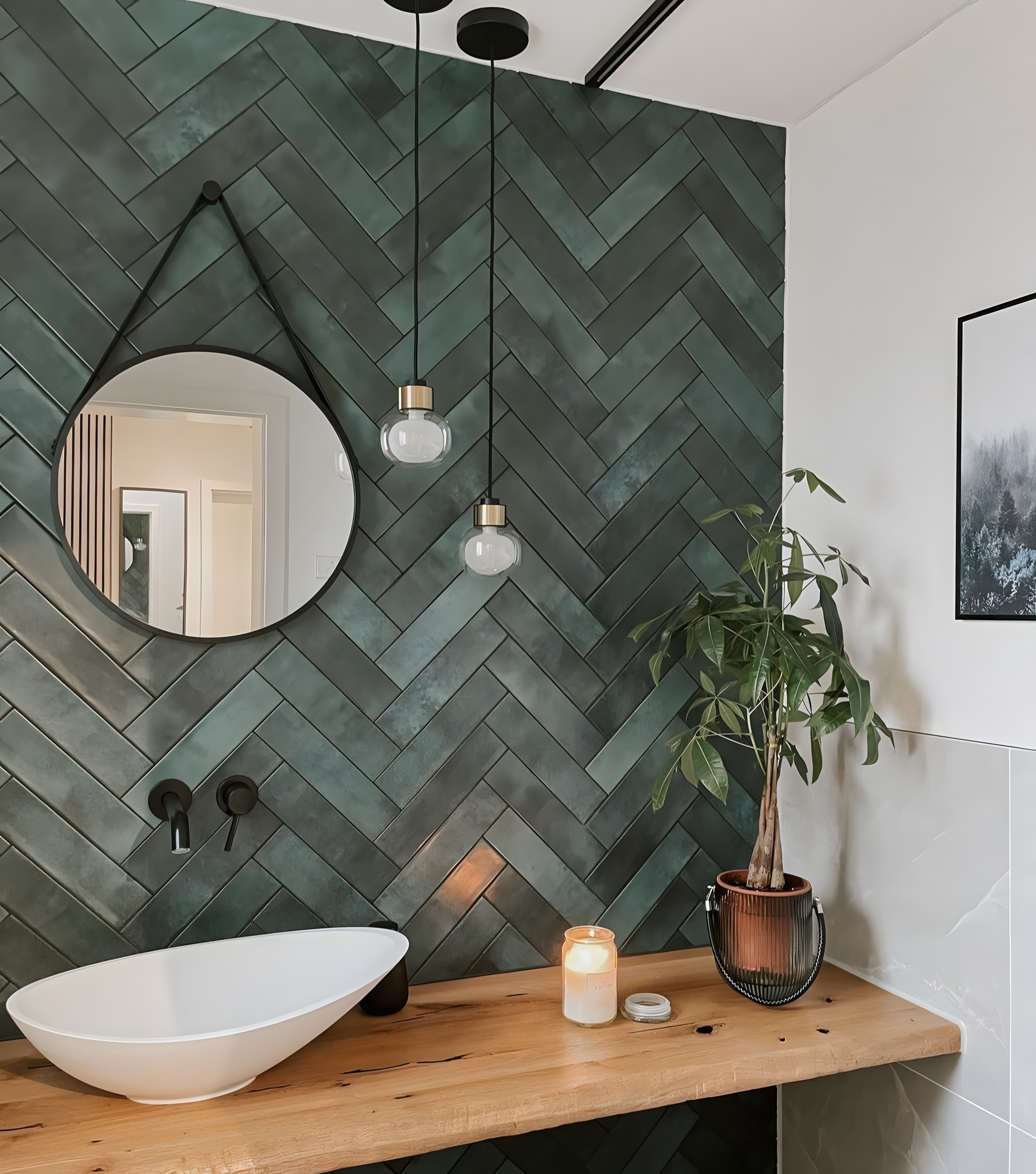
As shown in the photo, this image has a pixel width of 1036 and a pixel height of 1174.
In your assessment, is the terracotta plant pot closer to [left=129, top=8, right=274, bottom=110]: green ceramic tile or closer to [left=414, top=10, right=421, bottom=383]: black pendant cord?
[left=414, top=10, right=421, bottom=383]: black pendant cord

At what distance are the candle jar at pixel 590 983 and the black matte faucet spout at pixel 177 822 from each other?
2.19ft

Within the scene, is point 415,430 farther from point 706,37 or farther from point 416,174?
point 706,37

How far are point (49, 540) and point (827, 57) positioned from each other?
173 centimetres

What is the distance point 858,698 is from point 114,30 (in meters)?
1.73

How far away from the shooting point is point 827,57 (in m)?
1.91

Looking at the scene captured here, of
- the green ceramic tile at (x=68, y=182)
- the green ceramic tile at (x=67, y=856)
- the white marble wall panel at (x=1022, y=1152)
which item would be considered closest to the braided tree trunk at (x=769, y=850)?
the white marble wall panel at (x=1022, y=1152)

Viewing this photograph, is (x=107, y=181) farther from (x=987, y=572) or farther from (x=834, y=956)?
(x=834, y=956)

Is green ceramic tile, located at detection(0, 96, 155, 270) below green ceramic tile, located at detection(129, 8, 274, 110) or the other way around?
below

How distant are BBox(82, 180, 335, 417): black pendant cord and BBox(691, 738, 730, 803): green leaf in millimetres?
899

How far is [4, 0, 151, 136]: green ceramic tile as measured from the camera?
5.39ft

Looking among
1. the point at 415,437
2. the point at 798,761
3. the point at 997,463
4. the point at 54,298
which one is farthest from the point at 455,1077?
the point at 54,298

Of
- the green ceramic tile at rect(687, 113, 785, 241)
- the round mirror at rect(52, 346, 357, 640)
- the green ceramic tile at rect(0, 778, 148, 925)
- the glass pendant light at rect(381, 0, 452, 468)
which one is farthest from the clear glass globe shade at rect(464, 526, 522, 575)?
the green ceramic tile at rect(687, 113, 785, 241)

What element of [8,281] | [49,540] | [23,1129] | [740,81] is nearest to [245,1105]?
[23,1129]

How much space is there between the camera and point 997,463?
164 centimetres
